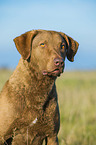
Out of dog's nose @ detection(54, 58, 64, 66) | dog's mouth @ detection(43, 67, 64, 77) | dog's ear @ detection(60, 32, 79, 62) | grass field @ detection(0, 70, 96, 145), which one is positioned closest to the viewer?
dog's nose @ detection(54, 58, 64, 66)

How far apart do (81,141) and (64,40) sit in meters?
2.90

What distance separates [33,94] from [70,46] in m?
A: 1.00

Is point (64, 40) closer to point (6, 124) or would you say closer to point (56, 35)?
point (56, 35)

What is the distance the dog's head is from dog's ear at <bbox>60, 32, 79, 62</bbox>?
207mm

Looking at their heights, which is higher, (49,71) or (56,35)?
(56,35)

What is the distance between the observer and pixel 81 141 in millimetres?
6250

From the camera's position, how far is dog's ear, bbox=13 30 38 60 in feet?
12.4

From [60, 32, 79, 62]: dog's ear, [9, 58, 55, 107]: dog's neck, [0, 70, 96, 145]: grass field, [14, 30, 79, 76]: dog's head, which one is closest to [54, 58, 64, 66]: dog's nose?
[14, 30, 79, 76]: dog's head

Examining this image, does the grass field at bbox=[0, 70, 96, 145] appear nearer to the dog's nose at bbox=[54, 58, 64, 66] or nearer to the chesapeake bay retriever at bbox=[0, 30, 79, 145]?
the chesapeake bay retriever at bbox=[0, 30, 79, 145]

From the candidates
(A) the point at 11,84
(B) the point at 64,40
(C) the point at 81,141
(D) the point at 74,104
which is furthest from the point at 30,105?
(D) the point at 74,104

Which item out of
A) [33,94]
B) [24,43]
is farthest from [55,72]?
[24,43]

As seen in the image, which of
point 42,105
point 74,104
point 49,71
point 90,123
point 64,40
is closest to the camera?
point 49,71

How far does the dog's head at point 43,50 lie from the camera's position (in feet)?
12.0

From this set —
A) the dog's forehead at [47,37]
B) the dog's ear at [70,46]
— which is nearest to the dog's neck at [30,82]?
the dog's forehead at [47,37]
